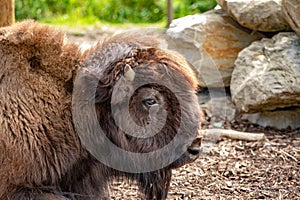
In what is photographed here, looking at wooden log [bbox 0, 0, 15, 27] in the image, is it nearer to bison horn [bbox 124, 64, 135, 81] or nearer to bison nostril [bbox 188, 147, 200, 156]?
bison horn [bbox 124, 64, 135, 81]

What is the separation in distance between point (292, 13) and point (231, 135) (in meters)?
1.14

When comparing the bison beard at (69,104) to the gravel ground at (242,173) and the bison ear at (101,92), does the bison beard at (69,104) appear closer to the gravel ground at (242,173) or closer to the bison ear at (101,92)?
the bison ear at (101,92)

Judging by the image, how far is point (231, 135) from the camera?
219 inches

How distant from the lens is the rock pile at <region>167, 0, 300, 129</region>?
5414 millimetres

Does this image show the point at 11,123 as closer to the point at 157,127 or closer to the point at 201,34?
the point at 157,127

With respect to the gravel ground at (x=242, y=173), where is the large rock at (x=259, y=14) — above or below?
above

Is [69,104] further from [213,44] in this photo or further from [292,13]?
[213,44]

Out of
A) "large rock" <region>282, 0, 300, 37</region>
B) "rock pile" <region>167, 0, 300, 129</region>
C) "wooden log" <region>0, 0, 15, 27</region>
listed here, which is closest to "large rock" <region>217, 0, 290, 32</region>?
"rock pile" <region>167, 0, 300, 129</region>

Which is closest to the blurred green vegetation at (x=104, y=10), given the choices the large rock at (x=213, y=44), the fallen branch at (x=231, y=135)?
the large rock at (x=213, y=44)

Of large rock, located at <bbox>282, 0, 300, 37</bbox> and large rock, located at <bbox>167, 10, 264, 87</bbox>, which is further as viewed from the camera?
large rock, located at <bbox>167, 10, 264, 87</bbox>

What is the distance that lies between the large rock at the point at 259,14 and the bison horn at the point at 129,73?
2.53 meters

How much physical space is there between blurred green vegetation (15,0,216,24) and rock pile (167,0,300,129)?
444 centimetres

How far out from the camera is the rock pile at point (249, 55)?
5.41 metres

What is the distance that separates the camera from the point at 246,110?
562cm
